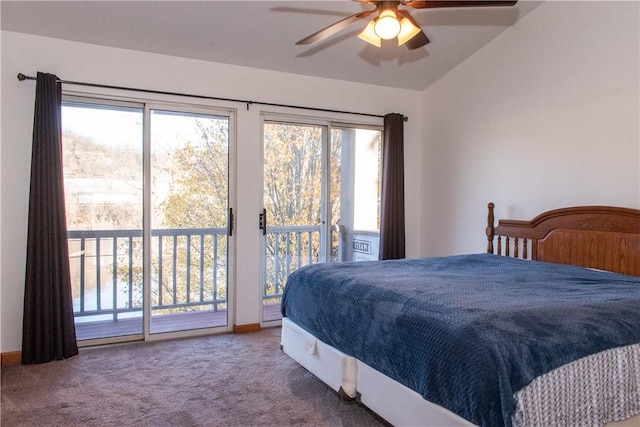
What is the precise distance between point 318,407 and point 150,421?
36.4 inches

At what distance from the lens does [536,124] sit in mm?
3678

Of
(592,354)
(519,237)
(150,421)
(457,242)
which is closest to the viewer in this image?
(592,354)

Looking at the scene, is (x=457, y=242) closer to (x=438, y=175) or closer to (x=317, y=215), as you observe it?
(x=438, y=175)

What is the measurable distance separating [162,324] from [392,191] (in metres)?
2.61

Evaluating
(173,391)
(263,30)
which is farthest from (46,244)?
(263,30)

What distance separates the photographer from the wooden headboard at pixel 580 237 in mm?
2916

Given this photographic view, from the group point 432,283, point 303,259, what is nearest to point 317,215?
point 303,259

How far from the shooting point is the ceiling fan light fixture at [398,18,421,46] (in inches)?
95.0

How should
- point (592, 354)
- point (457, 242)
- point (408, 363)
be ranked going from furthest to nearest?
point (457, 242)
point (408, 363)
point (592, 354)

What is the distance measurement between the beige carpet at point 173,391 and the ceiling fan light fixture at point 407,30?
2.18 m

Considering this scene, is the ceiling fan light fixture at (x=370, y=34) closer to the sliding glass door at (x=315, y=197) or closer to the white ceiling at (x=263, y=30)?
the white ceiling at (x=263, y=30)

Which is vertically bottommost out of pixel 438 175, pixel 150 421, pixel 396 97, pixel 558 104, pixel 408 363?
pixel 150 421

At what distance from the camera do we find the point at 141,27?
10.6 ft

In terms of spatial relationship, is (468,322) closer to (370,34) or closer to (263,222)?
(370,34)
